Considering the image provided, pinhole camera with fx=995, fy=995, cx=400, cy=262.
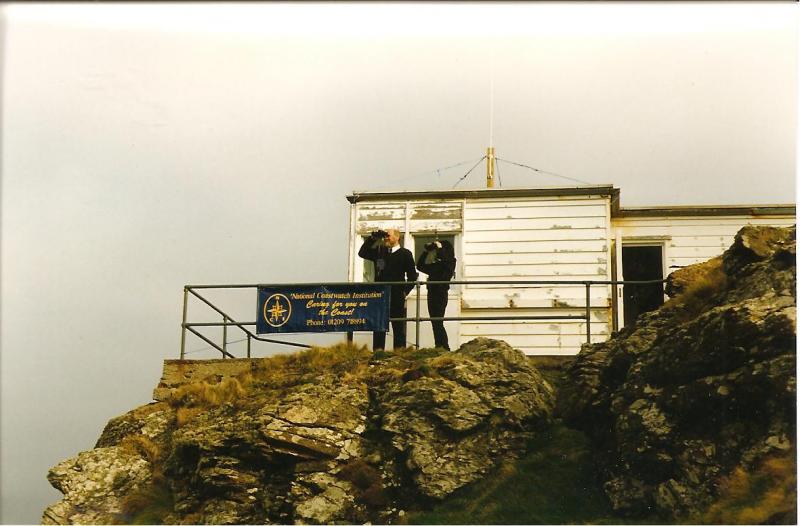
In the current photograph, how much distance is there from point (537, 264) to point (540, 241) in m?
0.50

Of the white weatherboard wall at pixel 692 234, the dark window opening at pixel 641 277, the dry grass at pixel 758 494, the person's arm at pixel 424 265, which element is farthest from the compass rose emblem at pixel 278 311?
the dry grass at pixel 758 494

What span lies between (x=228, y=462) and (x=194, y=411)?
2.13 meters

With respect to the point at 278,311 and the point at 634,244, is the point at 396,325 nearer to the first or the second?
the point at 278,311

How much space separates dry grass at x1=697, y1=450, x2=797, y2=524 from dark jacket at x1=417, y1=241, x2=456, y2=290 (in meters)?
7.53

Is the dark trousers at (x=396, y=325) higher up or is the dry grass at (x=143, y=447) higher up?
the dark trousers at (x=396, y=325)

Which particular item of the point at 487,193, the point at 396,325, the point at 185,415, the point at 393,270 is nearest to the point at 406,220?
the point at 487,193

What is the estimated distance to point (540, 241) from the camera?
20047 millimetres

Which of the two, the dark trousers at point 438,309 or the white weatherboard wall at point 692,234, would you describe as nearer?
the dark trousers at point 438,309

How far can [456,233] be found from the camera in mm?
20438

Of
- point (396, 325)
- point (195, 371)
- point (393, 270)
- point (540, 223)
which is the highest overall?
point (540, 223)

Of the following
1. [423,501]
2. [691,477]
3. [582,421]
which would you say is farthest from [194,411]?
[691,477]

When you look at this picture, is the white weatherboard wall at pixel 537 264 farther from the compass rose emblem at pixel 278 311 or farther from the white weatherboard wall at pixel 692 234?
the compass rose emblem at pixel 278 311

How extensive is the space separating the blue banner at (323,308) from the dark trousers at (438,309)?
85cm

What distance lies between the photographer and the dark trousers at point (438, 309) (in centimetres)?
1780
